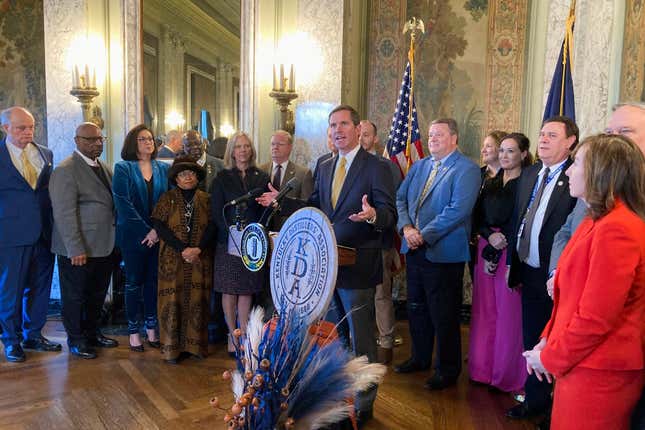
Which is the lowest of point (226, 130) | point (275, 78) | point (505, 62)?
point (226, 130)

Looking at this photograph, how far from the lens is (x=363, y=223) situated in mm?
2580

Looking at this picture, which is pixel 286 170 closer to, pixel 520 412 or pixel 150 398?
pixel 150 398

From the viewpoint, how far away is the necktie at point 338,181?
2.74 metres

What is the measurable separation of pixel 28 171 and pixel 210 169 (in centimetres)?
131

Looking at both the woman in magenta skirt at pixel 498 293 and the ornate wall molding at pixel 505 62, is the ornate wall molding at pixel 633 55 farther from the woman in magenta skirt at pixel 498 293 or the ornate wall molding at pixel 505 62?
the ornate wall molding at pixel 505 62

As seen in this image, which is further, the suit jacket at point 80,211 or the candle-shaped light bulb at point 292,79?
the candle-shaped light bulb at point 292,79

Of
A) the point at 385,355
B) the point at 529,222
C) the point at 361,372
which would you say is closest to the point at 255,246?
the point at 361,372

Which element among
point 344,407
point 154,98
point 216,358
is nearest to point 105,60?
point 154,98

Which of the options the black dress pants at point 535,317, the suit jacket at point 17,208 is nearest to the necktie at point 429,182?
the black dress pants at point 535,317

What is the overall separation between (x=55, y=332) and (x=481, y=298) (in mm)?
3368

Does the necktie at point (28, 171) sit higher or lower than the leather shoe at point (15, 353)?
higher

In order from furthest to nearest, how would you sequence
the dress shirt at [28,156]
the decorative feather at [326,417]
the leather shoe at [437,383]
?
the dress shirt at [28,156]
the leather shoe at [437,383]
the decorative feather at [326,417]

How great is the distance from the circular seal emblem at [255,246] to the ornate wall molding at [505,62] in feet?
9.69

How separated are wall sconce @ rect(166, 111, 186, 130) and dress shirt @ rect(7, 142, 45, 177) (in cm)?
115
